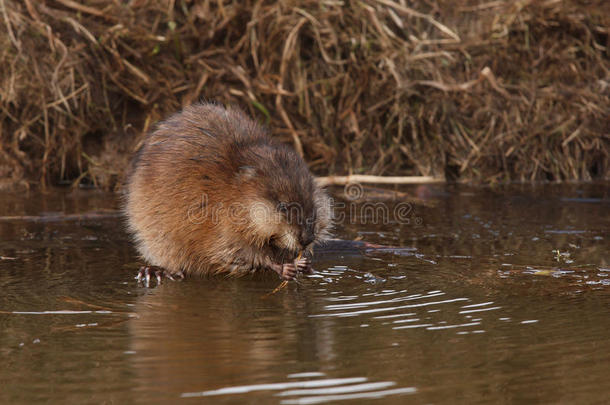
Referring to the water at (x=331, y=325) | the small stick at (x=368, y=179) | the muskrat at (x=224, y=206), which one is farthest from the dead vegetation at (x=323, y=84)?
the muskrat at (x=224, y=206)

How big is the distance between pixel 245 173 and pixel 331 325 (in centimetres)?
145

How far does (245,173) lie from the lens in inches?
165

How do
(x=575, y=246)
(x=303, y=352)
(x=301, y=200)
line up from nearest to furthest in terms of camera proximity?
(x=303, y=352), (x=301, y=200), (x=575, y=246)

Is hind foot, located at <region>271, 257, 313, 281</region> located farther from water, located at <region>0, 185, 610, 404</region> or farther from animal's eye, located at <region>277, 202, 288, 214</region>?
animal's eye, located at <region>277, 202, 288, 214</region>

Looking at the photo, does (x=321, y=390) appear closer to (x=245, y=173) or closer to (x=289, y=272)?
(x=289, y=272)

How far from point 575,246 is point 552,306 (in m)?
1.52

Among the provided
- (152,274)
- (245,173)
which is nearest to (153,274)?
(152,274)

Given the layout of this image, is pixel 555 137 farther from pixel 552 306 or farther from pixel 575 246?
pixel 552 306

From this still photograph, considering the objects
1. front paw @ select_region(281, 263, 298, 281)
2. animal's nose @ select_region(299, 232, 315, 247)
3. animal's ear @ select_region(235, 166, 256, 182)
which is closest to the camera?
front paw @ select_region(281, 263, 298, 281)

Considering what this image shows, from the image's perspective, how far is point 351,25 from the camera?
307 inches

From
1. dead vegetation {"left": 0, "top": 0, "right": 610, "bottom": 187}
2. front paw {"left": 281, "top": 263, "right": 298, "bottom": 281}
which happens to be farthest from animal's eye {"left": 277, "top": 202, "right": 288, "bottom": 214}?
dead vegetation {"left": 0, "top": 0, "right": 610, "bottom": 187}

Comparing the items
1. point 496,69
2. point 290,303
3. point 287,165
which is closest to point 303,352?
point 290,303

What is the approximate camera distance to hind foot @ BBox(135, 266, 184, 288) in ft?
12.8

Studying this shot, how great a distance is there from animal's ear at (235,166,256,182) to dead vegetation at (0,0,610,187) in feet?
10.1
